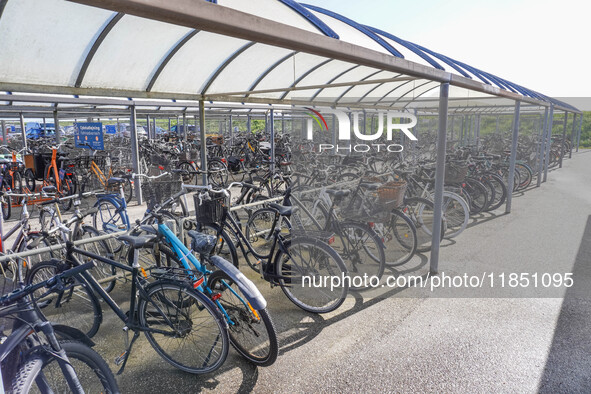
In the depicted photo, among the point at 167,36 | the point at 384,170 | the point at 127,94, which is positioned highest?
the point at 167,36

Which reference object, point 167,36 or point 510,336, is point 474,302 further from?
point 167,36

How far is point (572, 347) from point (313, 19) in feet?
11.2

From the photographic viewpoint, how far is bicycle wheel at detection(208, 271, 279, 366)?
2.57m

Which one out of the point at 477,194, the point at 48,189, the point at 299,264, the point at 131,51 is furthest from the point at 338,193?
the point at 477,194

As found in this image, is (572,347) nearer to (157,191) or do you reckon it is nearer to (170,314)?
(170,314)

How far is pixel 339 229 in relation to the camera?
3977 millimetres

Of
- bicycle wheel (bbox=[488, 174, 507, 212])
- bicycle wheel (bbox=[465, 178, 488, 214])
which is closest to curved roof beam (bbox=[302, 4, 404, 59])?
bicycle wheel (bbox=[465, 178, 488, 214])

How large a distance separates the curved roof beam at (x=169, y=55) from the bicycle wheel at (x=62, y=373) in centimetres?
315

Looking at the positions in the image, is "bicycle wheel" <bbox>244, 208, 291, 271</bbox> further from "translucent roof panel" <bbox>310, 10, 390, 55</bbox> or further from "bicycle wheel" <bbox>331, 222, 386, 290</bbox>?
"translucent roof panel" <bbox>310, 10, 390, 55</bbox>

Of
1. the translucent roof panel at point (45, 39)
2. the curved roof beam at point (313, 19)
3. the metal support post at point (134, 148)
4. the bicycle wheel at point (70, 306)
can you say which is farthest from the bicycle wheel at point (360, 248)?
the metal support post at point (134, 148)

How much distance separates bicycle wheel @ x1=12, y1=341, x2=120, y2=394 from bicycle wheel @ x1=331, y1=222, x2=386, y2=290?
237 cm

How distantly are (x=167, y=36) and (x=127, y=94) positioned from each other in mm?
907

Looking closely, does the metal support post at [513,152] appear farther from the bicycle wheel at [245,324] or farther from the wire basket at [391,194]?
the bicycle wheel at [245,324]

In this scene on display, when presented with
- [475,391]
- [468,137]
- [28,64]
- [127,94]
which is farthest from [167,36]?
[468,137]
